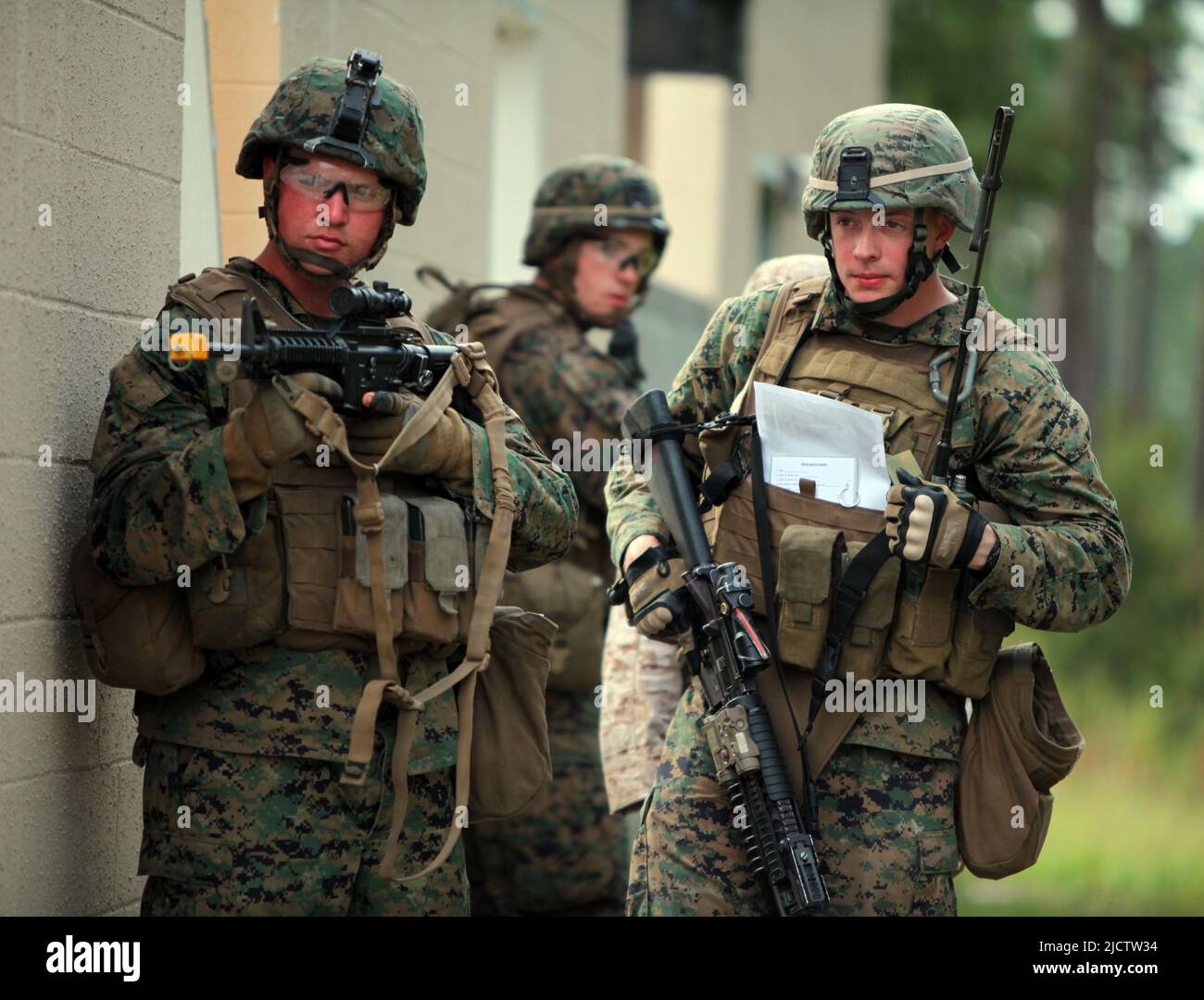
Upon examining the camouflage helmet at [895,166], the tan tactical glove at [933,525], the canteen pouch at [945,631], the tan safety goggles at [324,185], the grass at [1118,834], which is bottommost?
the grass at [1118,834]

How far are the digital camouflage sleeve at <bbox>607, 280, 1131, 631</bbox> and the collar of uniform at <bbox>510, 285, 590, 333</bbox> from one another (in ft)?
6.08

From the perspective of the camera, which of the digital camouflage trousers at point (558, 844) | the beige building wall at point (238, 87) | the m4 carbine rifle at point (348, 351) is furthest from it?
the digital camouflage trousers at point (558, 844)

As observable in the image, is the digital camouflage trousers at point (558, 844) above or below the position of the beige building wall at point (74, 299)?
below

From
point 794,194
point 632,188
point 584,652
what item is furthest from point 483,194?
point 794,194

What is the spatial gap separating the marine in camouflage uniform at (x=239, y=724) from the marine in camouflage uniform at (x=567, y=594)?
190cm

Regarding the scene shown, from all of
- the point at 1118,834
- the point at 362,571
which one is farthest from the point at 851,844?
the point at 1118,834

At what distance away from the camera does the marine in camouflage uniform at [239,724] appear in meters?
3.11

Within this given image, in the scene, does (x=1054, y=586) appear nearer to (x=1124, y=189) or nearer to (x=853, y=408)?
(x=853, y=408)

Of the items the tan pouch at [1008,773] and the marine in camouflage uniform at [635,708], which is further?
the marine in camouflage uniform at [635,708]

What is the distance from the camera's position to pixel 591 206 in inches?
222

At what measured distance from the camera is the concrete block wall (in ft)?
11.3
